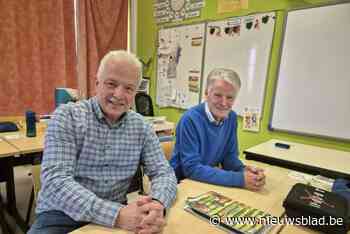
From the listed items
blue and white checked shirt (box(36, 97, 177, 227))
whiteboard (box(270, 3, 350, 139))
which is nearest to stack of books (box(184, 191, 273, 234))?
blue and white checked shirt (box(36, 97, 177, 227))

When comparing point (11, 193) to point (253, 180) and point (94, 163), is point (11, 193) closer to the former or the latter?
point (94, 163)

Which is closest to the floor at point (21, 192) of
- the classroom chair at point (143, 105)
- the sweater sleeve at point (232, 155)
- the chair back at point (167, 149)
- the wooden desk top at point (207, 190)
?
the chair back at point (167, 149)

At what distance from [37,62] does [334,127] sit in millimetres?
3515

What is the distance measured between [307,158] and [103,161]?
158 cm

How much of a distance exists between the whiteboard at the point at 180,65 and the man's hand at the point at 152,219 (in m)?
2.51

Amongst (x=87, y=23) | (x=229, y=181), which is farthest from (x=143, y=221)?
(x=87, y=23)

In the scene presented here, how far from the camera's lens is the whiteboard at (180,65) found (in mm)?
3279

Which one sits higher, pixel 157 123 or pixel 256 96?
pixel 256 96

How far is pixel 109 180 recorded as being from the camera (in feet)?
3.75

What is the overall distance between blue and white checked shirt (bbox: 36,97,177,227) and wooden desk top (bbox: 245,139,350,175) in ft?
3.63

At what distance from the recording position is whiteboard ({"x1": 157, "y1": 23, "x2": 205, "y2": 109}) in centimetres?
328

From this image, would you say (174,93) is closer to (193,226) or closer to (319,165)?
(319,165)

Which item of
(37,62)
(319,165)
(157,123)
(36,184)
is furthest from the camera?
(37,62)

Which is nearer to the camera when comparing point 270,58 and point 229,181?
point 229,181
